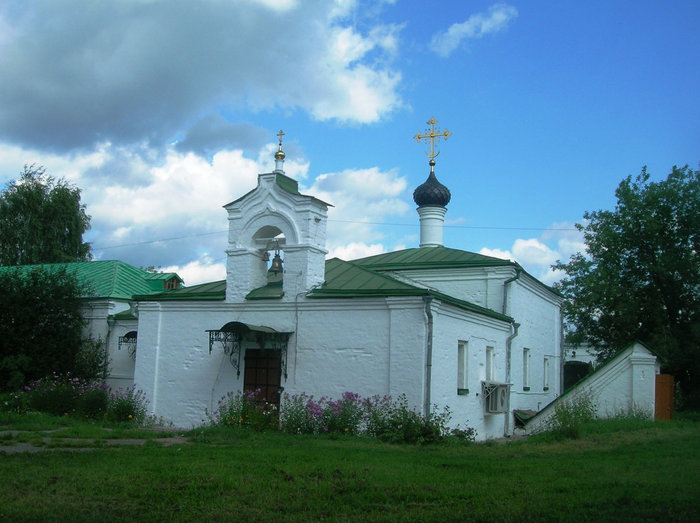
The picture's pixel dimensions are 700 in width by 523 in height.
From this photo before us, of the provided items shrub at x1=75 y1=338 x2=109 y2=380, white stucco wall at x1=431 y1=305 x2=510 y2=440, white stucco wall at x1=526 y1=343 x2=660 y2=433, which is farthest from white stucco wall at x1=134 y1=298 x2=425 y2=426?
white stucco wall at x1=526 y1=343 x2=660 y2=433

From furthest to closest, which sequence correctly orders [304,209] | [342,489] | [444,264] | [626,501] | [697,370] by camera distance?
[697,370] < [444,264] < [304,209] < [342,489] < [626,501]

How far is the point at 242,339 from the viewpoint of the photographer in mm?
14539

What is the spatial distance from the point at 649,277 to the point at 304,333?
1435 centimetres

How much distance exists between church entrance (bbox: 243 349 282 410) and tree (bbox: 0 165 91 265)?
20626 mm

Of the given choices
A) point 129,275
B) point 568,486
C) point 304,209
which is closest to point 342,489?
point 568,486

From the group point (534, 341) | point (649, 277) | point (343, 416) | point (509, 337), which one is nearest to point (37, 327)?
point (343, 416)

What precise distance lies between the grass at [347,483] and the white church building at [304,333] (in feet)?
8.34

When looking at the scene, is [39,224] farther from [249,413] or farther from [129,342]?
[249,413]

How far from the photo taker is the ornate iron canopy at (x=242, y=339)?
13877 mm

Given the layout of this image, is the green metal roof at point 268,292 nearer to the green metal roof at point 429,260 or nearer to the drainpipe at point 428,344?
the drainpipe at point 428,344

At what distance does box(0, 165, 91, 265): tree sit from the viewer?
3203 cm

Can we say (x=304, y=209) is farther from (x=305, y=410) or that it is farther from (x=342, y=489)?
(x=342, y=489)

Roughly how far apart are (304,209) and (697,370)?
14.7 m

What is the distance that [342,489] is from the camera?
23.8ft
